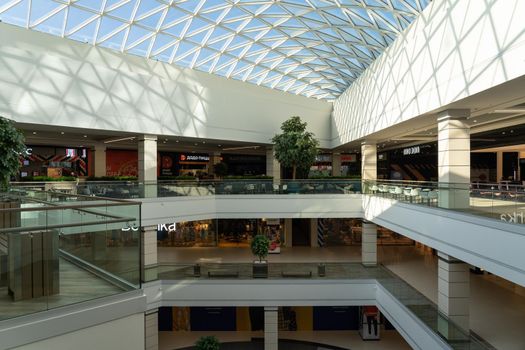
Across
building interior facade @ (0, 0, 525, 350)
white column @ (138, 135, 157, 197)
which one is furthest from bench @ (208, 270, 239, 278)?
white column @ (138, 135, 157, 197)

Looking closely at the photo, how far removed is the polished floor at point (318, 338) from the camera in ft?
77.2

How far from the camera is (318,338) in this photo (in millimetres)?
25188

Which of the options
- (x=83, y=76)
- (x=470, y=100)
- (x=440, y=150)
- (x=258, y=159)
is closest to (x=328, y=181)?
(x=440, y=150)

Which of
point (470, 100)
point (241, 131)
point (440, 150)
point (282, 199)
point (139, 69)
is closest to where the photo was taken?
point (470, 100)

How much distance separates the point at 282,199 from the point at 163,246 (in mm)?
12558

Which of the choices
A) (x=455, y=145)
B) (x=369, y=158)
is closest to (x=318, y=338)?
(x=369, y=158)

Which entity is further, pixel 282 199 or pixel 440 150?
pixel 282 199

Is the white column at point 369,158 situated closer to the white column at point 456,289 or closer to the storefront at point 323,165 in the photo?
the white column at point 456,289

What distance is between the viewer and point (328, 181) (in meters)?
28.1

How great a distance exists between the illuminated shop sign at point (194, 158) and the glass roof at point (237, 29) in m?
13.5

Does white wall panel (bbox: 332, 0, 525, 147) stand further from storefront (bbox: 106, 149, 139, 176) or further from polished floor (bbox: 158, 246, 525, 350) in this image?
storefront (bbox: 106, 149, 139, 176)

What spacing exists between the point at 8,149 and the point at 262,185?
1980cm

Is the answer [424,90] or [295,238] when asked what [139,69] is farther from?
[295,238]

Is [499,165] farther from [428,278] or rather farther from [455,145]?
[455,145]
